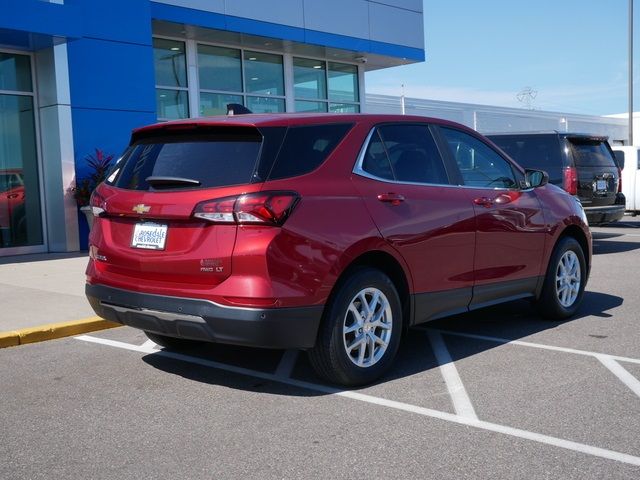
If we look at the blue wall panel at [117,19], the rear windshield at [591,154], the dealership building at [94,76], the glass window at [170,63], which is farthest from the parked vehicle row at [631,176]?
the blue wall panel at [117,19]

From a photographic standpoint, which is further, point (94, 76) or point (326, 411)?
point (94, 76)

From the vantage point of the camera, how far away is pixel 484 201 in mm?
5973

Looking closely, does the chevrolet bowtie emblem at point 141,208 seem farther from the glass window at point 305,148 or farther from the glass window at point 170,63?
the glass window at point 170,63

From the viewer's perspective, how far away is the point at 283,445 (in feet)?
12.9

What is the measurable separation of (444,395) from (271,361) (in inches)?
58.2

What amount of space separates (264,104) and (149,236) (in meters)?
13.4

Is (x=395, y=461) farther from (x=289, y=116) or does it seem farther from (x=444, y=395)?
(x=289, y=116)

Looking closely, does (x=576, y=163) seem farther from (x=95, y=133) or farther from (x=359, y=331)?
(x=359, y=331)

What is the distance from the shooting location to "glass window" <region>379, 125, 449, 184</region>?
5.40m

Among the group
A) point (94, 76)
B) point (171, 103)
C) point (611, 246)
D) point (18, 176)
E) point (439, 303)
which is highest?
point (94, 76)

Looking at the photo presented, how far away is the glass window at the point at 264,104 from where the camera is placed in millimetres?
17531

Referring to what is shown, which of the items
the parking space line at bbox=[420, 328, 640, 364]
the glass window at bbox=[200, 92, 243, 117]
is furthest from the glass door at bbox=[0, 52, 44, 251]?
the parking space line at bbox=[420, 328, 640, 364]

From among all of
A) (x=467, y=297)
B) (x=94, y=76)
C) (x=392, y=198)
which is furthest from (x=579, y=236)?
(x=94, y=76)

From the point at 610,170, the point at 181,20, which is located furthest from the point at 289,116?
the point at 181,20
